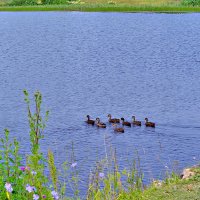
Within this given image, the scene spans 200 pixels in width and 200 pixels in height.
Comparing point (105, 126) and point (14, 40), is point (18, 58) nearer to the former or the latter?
point (14, 40)

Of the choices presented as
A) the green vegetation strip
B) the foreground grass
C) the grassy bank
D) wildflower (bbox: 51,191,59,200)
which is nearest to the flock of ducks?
the grassy bank

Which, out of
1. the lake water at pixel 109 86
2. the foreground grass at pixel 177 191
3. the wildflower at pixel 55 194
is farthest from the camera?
the lake water at pixel 109 86

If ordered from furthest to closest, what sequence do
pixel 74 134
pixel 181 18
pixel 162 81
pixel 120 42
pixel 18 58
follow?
1. pixel 181 18
2. pixel 120 42
3. pixel 18 58
4. pixel 162 81
5. pixel 74 134

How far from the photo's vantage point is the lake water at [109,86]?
22.4m

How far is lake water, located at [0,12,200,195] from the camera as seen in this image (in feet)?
73.4

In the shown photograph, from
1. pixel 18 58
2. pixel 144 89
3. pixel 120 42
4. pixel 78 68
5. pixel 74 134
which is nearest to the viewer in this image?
pixel 74 134

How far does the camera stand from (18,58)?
51500 mm

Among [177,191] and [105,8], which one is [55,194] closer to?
[177,191]

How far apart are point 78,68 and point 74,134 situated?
20.6 metres

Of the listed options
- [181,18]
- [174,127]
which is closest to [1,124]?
[174,127]

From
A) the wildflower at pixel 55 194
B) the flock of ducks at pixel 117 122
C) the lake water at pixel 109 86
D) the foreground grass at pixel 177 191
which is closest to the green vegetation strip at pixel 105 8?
the lake water at pixel 109 86

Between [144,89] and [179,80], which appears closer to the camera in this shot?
[144,89]

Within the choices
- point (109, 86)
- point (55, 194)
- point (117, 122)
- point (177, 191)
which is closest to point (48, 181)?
point (55, 194)

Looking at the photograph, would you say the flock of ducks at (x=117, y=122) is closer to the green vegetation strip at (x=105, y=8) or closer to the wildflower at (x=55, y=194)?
the wildflower at (x=55, y=194)
